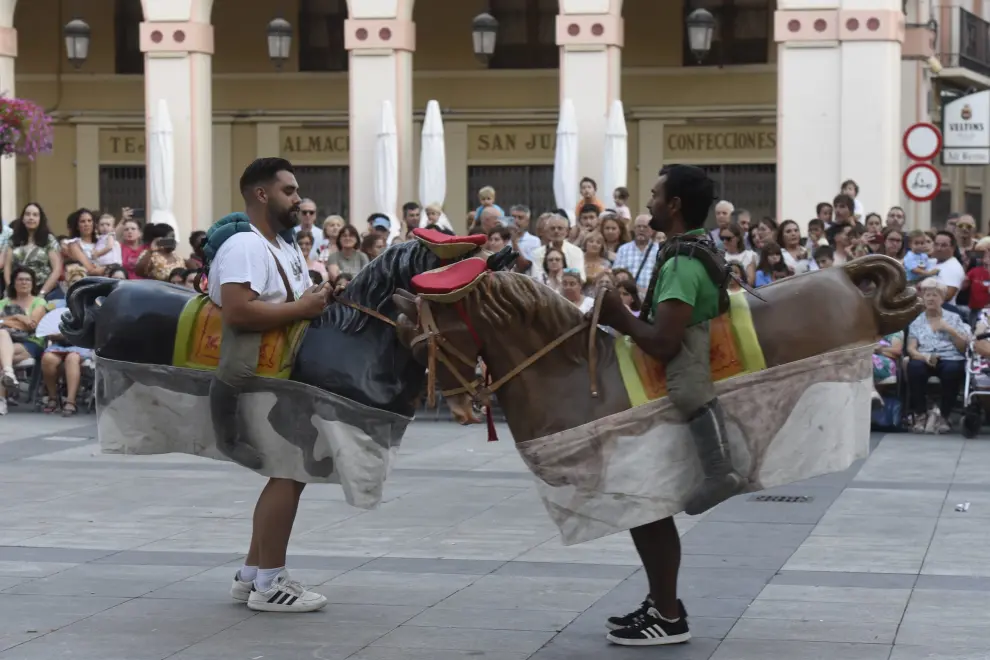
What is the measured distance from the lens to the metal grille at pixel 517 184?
2994cm

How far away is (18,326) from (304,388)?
32.8 ft

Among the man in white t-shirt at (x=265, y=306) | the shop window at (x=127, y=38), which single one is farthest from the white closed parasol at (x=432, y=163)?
the man in white t-shirt at (x=265, y=306)

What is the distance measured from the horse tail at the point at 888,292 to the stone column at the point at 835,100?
55.4ft

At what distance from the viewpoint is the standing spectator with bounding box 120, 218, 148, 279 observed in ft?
59.0

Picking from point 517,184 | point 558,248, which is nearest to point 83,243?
point 558,248

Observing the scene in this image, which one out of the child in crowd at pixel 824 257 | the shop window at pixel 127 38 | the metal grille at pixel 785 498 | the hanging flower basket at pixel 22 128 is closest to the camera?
the metal grille at pixel 785 498

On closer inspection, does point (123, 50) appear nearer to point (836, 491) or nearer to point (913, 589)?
point (836, 491)

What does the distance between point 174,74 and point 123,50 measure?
678 centimetres

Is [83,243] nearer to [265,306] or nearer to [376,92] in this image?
[376,92]

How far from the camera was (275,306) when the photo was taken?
23.2ft

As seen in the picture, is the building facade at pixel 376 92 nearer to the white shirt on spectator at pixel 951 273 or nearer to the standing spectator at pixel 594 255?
the standing spectator at pixel 594 255

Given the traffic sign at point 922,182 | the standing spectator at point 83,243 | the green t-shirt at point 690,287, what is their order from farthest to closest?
the traffic sign at point 922,182 → the standing spectator at point 83,243 → the green t-shirt at point 690,287

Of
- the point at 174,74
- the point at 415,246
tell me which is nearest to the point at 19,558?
the point at 415,246

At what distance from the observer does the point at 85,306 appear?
7555 mm
